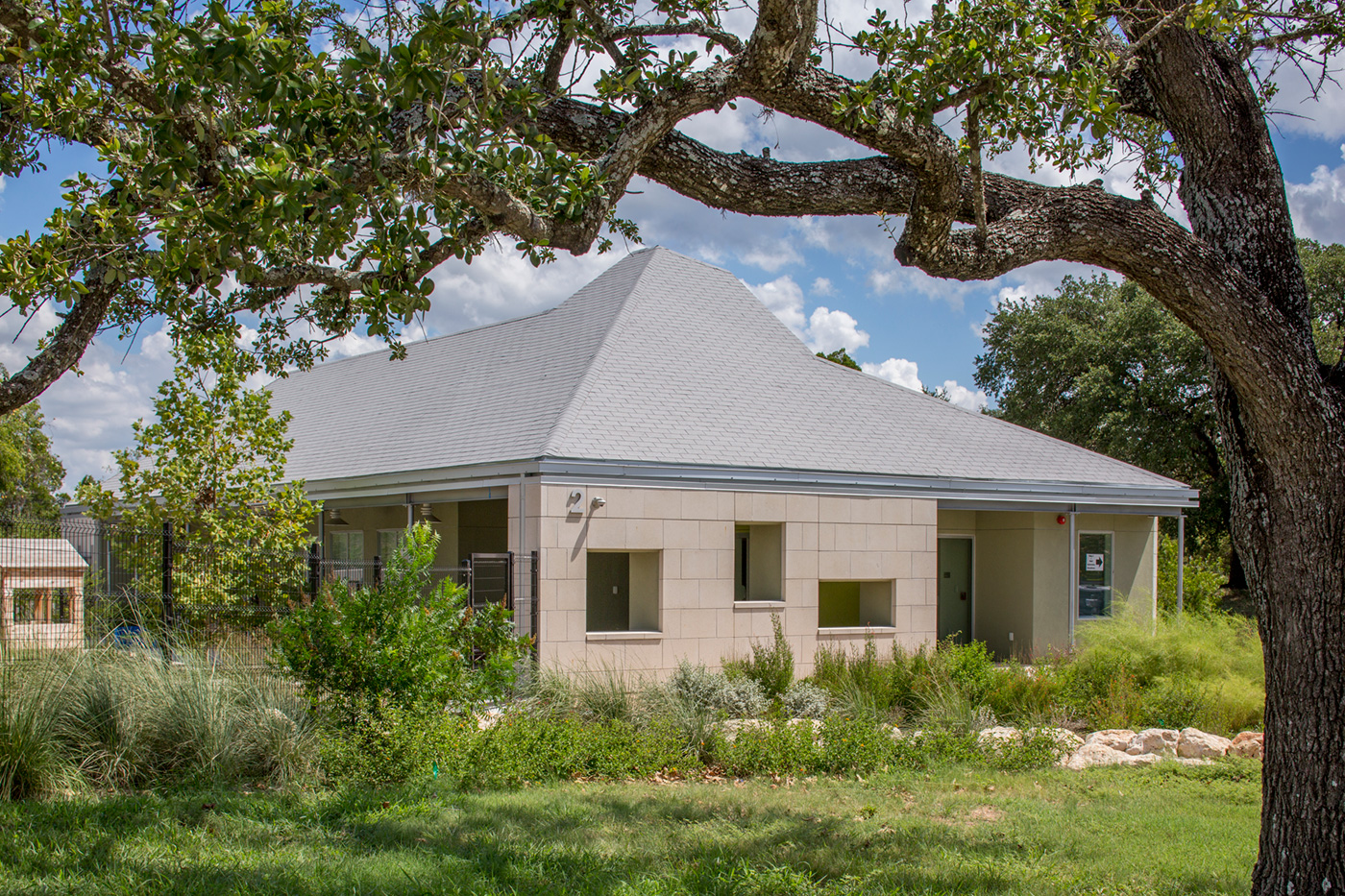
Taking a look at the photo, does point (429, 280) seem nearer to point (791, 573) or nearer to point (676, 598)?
point (676, 598)

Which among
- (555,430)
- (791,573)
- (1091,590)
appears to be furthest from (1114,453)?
(555,430)

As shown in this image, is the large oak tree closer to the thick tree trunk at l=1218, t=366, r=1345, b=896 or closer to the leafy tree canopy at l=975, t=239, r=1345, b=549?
the thick tree trunk at l=1218, t=366, r=1345, b=896

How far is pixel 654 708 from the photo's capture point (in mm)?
11148

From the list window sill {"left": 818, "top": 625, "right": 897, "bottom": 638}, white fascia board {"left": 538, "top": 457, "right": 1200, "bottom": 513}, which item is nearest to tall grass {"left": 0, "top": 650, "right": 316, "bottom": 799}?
white fascia board {"left": 538, "top": 457, "right": 1200, "bottom": 513}

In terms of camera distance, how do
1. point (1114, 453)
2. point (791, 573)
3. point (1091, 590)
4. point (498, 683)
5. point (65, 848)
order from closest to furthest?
point (65, 848) → point (498, 683) → point (791, 573) → point (1091, 590) → point (1114, 453)

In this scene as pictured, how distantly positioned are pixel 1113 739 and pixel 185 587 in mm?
11849

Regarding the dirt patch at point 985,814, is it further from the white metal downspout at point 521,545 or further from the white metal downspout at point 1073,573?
the white metal downspout at point 1073,573

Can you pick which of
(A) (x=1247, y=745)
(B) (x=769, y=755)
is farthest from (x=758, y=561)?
(A) (x=1247, y=745)

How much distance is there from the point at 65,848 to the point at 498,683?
3607 mm

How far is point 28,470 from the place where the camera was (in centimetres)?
4666

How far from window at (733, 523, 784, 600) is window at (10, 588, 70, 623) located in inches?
363

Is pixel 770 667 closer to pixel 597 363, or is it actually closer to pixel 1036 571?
pixel 597 363

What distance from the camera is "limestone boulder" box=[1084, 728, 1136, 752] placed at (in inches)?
431

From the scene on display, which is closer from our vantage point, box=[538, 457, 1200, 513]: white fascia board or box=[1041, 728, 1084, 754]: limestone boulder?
box=[1041, 728, 1084, 754]: limestone boulder
